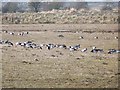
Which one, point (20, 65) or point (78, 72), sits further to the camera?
point (20, 65)

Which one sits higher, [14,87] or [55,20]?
[14,87]

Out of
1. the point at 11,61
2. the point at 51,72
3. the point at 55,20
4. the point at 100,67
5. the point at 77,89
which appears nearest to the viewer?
the point at 77,89

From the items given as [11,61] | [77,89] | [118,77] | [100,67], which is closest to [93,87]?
[77,89]

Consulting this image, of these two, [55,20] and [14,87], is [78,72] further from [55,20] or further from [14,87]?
[55,20]

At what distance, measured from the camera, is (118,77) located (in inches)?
712

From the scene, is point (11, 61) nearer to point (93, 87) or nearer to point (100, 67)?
point (100, 67)

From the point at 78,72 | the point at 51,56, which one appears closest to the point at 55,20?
the point at 51,56

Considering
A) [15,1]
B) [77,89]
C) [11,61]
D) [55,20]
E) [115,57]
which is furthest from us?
[15,1]

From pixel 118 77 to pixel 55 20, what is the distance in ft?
162

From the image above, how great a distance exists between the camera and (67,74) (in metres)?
18.6

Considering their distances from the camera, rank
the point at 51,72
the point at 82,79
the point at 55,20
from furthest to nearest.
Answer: the point at 55,20
the point at 51,72
the point at 82,79

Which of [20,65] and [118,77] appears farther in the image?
[20,65]

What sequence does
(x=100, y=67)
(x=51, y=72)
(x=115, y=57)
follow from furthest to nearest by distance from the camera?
(x=115, y=57) → (x=100, y=67) → (x=51, y=72)

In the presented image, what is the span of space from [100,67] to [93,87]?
14.4 feet
